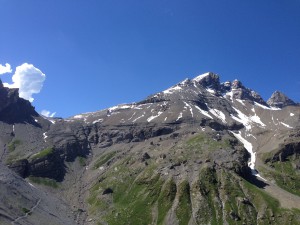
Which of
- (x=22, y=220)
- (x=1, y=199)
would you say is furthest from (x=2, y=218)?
(x=1, y=199)

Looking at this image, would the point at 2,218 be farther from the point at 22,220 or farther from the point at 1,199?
the point at 1,199

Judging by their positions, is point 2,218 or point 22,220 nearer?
point 2,218

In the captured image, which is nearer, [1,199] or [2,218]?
[2,218]

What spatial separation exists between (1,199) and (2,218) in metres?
30.7

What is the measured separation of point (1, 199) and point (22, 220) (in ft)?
65.5

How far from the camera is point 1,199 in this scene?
7859 inches

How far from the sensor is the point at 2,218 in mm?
171125

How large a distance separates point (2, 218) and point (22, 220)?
18038 mm

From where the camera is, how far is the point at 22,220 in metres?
188
